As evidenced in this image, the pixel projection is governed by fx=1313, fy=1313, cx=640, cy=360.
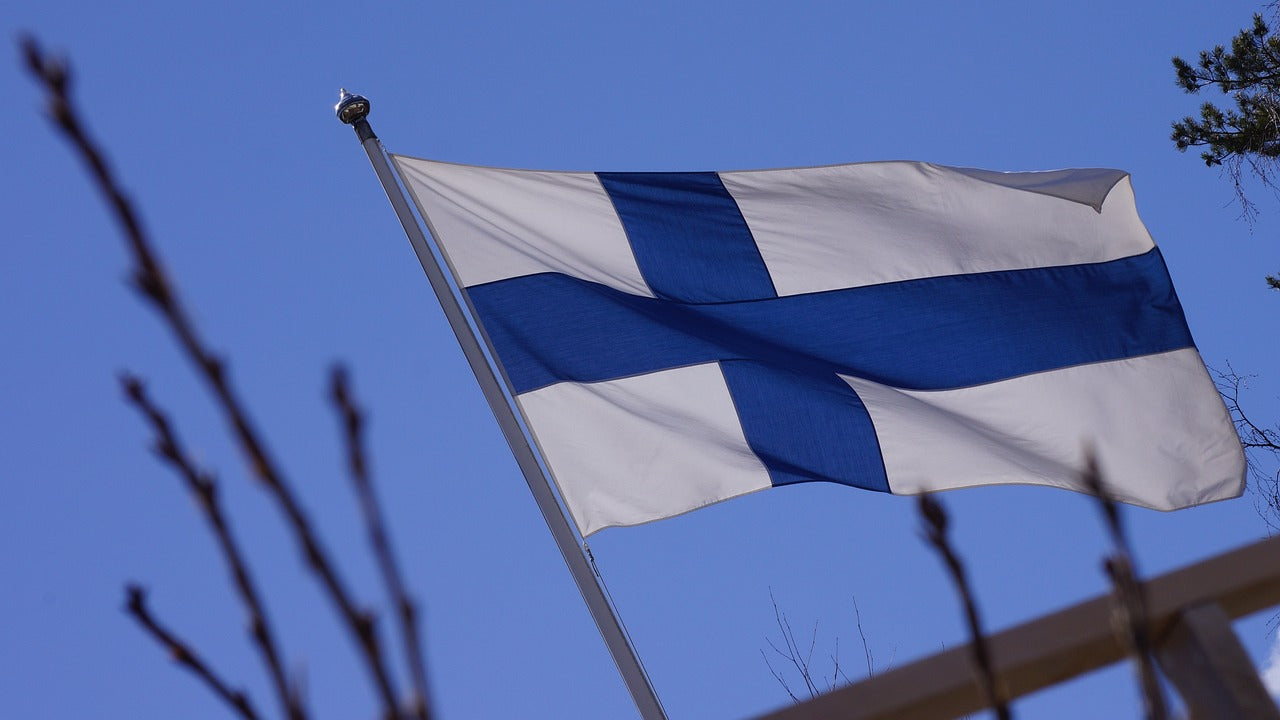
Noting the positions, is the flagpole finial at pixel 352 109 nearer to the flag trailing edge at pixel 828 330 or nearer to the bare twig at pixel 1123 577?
the flag trailing edge at pixel 828 330

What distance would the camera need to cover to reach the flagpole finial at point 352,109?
479 cm

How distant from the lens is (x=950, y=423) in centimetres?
439

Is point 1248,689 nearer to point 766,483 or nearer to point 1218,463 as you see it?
point 766,483

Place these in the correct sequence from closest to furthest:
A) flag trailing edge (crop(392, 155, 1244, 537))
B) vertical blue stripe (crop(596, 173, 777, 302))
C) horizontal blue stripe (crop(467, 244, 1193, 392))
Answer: flag trailing edge (crop(392, 155, 1244, 537)) → horizontal blue stripe (crop(467, 244, 1193, 392)) → vertical blue stripe (crop(596, 173, 777, 302))

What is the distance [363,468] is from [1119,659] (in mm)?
948

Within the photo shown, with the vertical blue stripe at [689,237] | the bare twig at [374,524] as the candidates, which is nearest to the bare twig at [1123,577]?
the bare twig at [374,524]

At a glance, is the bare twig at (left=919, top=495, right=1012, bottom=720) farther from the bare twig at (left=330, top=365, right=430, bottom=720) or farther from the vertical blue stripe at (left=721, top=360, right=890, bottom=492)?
the vertical blue stripe at (left=721, top=360, right=890, bottom=492)

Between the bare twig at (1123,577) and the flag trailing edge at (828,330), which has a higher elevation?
the flag trailing edge at (828,330)

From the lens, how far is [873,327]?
15.7ft

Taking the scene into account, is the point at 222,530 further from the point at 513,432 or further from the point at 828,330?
the point at 828,330

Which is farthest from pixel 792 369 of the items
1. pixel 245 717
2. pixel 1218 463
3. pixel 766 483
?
pixel 245 717

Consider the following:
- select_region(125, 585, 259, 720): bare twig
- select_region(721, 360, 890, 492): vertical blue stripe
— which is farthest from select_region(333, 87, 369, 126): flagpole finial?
select_region(125, 585, 259, 720): bare twig

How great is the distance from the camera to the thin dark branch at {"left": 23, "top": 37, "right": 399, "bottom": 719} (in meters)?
0.56

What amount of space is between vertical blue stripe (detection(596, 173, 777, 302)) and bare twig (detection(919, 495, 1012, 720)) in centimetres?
399
